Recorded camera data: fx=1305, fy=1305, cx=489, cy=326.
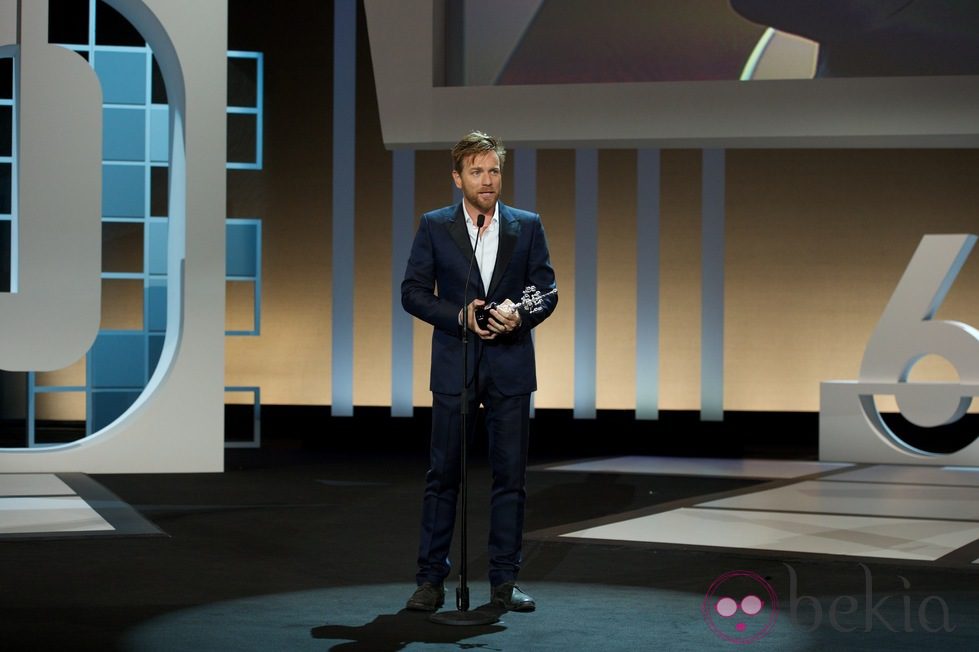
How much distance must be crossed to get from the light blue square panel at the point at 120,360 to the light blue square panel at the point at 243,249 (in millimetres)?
729

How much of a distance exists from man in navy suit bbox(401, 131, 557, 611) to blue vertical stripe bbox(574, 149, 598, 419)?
264 inches

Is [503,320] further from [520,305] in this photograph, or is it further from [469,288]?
[469,288]

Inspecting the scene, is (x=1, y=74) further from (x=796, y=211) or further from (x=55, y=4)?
(x=796, y=211)

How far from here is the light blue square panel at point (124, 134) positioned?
7.79m

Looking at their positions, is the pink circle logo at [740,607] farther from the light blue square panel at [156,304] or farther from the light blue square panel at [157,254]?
the light blue square panel at [157,254]

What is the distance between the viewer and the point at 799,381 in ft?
33.3

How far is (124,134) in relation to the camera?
7.84 metres

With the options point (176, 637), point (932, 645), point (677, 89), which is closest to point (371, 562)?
point (176, 637)

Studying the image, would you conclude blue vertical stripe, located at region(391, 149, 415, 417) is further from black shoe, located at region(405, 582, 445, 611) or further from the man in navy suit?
black shoe, located at region(405, 582, 445, 611)

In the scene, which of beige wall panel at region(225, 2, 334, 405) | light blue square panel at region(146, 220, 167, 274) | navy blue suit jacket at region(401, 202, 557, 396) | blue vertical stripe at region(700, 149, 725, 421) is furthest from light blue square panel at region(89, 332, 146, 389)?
navy blue suit jacket at region(401, 202, 557, 396)

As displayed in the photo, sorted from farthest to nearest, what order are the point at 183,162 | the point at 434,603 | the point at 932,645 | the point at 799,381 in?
the point at 799,381
the point at 183,162
the point at 434,603
the point at 932,645

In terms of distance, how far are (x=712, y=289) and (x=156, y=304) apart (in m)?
4.23

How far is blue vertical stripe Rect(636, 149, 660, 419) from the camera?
33.1ft

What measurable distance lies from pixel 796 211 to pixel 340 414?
154 inches
